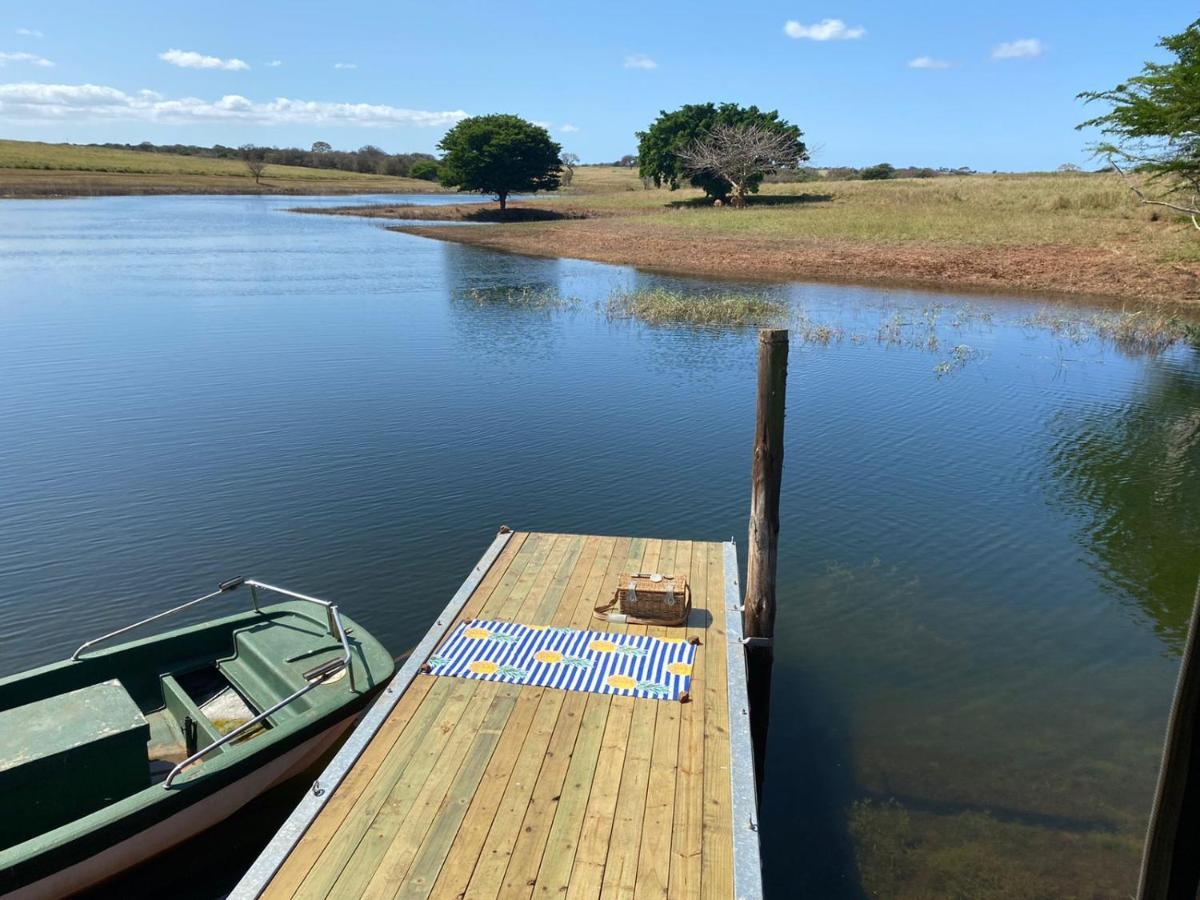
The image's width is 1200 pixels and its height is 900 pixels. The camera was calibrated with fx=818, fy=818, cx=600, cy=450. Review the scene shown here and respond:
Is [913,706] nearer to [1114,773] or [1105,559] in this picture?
[1114,773]

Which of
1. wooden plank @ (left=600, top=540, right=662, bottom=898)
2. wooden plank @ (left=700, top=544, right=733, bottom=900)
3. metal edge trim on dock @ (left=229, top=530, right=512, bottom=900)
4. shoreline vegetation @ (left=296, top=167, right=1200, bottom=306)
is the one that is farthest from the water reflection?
shoreline vegetation @ (left=296, top=167, right=1200, bottom=306)

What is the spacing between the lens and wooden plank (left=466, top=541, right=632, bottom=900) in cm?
642

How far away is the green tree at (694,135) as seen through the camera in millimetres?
89875

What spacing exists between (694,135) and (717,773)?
91.6 metres

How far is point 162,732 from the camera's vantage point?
400 inches

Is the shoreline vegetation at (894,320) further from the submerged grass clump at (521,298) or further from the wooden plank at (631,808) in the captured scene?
the wooden plank at (631,808)

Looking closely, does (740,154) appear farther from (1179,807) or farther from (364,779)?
(1179,807)

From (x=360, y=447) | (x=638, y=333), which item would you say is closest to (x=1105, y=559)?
(x=360, y=447)

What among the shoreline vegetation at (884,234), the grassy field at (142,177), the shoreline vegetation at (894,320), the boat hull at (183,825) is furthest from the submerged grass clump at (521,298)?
the grassy field at (142,177)

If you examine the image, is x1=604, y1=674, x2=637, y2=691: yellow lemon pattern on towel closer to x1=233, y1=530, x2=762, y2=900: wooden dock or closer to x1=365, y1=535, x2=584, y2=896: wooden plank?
x1=233, y1=530, x2=762, y2=900: wooden dock

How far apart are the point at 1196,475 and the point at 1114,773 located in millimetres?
12974

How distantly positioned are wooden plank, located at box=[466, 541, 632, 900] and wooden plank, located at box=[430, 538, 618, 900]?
2.4 inches

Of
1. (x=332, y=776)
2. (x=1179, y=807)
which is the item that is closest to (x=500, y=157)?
(x=332, y=776)

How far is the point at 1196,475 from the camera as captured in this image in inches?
785
